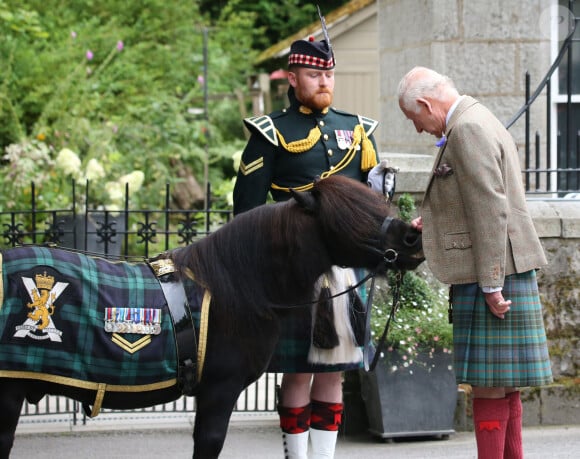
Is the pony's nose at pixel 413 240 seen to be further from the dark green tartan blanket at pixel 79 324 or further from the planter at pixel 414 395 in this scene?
the planter at pixel 414 395

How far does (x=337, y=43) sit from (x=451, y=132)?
11192 mm

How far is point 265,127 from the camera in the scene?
4.69 m

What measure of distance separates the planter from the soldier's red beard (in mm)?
1673

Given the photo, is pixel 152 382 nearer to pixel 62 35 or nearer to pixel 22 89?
pixel 22 89

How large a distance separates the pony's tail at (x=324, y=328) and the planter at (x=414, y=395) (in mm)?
1342

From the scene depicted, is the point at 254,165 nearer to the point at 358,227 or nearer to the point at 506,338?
the point at 358,227

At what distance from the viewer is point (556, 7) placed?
23.6 ft

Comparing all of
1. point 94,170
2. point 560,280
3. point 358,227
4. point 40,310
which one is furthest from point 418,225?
point 94,170

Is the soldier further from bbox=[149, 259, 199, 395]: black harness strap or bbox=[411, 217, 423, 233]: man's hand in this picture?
bbox=[149, 259, 199, 395]: black harness strap

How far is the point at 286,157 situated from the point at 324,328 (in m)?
0.83

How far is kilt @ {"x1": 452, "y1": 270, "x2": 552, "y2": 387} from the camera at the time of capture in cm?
423

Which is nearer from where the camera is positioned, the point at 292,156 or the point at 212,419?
the point at 212,419

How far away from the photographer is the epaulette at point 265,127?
466cm

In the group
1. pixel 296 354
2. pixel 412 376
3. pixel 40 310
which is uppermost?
pixel 40 310
